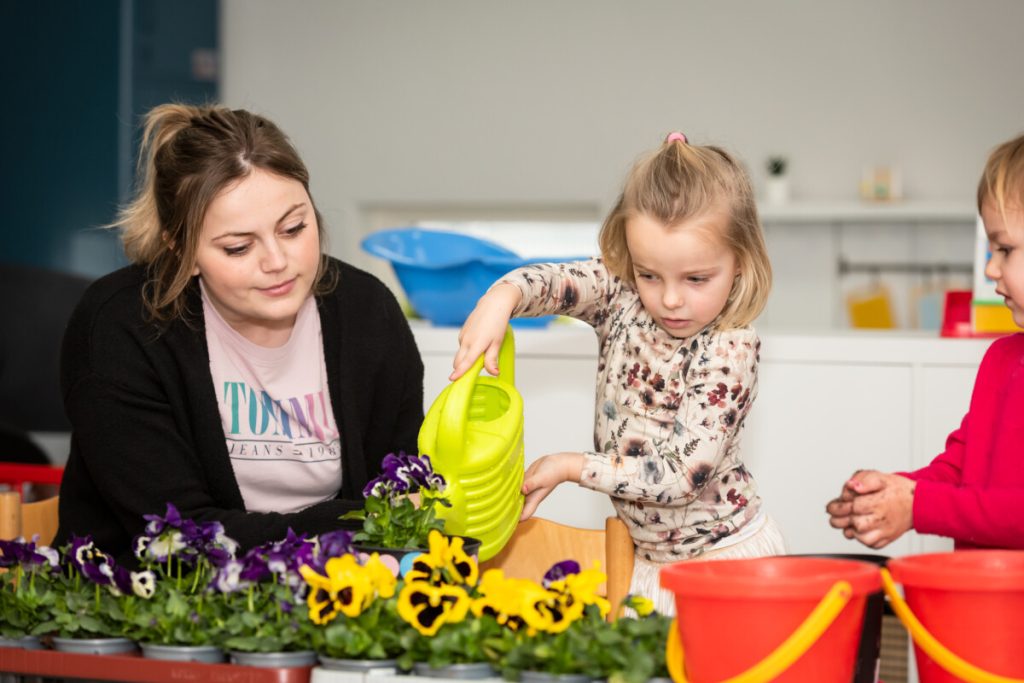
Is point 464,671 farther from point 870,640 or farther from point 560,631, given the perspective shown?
point 870,640

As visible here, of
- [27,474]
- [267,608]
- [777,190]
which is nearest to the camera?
[267,608]

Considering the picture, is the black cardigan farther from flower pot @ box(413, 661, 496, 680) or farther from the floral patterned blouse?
flower pot @ box(413, 661, 496, 680)

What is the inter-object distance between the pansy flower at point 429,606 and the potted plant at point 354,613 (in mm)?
23

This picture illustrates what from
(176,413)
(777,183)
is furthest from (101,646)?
(777,183)

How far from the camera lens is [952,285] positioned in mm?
4352

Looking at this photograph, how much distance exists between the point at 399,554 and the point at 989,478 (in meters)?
0.68

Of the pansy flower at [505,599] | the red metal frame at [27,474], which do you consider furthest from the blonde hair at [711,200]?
the red metal frame at [27,474]

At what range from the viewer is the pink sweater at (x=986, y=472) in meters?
1.18

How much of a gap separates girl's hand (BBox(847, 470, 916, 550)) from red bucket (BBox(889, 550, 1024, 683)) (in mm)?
351

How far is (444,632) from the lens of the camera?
3.04 feet

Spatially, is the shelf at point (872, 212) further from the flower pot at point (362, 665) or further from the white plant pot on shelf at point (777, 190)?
the flower pot at point (362, 665)

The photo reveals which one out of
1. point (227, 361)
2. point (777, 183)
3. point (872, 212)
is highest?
point (777, 183)

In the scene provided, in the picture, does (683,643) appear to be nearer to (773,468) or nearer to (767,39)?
(773,468)

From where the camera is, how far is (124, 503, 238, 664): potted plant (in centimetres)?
97
